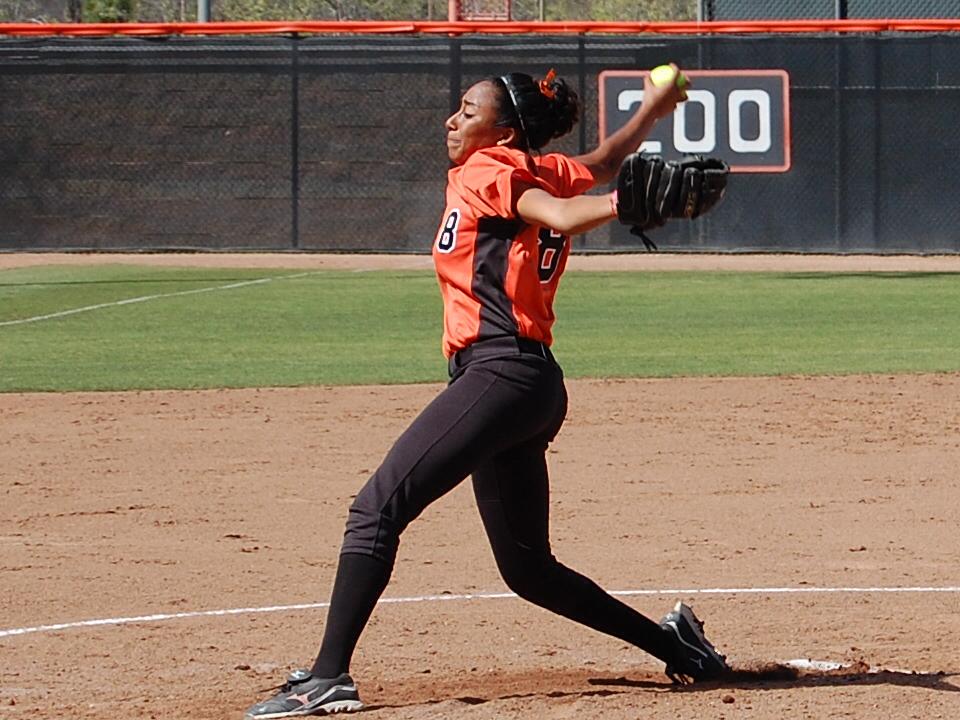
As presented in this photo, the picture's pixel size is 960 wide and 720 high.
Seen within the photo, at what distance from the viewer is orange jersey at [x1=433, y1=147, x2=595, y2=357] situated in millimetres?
4559

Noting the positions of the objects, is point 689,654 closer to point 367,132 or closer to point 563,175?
point 563,175

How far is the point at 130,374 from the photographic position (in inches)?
493

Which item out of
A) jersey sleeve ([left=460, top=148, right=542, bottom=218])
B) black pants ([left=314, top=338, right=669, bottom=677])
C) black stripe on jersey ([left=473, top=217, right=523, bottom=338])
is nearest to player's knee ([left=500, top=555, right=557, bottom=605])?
black pants ([left=314, top=338, right=669, bottom=677])

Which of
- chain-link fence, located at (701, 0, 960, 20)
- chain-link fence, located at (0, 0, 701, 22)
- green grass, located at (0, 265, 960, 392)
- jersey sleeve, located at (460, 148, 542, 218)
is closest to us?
jersey sleeve, located at (460, 148, 542, 218)

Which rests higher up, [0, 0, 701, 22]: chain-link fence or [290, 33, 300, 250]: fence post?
[0, 0, 701, 22]: chain-link fence

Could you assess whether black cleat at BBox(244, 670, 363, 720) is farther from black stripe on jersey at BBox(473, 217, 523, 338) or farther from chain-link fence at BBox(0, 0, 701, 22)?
chain-link fence at BBox(0, 0, 701, 22)

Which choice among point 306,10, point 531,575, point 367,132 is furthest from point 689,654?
point 306,10

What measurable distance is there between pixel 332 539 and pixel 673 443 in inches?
113

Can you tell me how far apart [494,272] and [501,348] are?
0.20 m

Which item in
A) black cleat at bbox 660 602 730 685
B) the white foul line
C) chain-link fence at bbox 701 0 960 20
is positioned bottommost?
the white foul line

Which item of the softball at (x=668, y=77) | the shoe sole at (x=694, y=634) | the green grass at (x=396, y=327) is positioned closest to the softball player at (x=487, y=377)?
the softball at (x=668, y=77)

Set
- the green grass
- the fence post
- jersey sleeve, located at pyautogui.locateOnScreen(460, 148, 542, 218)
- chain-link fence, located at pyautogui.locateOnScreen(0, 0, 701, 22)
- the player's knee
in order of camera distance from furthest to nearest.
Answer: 1. chain-link fence, located at pyautogui.locateOnScreen(0, 0, 701, 22)
2. the fence post
3. the green grass
4. the player's knee
5. jersey sleeve, located at pyautogui.locateOnScreen(460, 148, 542, 218)

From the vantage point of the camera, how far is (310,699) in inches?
181

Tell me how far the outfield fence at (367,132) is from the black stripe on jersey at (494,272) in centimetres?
1786
